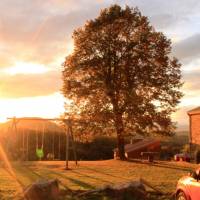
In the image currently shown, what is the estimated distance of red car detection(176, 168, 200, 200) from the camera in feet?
39.2

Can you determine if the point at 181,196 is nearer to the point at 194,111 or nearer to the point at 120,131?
the point at 120,131

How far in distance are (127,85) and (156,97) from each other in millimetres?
2112

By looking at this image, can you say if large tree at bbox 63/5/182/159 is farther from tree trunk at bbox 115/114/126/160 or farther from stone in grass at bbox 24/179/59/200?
stone in grass at bbox 24/179/59/200

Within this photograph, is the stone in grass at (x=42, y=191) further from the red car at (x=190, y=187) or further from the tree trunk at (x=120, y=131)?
the tree trunk at (x=120, y=131)

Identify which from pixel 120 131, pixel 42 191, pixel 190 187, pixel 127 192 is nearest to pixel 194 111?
pixel 120 131

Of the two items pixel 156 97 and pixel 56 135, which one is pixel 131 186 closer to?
pixel 156 97

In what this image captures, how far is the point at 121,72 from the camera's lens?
36750 mm

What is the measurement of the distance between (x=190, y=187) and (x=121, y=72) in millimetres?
24775

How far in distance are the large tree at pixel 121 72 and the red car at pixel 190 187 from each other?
74.5 feet

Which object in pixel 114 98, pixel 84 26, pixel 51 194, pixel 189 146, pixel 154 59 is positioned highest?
pixel 84 26

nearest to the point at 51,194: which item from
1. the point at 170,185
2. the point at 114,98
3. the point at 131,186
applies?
the point at 131,186

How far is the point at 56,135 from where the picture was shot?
42.9 m

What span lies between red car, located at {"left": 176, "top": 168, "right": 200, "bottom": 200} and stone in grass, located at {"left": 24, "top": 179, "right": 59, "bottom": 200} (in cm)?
423

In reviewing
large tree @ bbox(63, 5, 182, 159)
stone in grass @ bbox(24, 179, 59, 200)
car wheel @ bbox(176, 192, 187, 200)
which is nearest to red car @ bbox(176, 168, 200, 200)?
car wheel @ bbox(176, 192, 187, 200)
